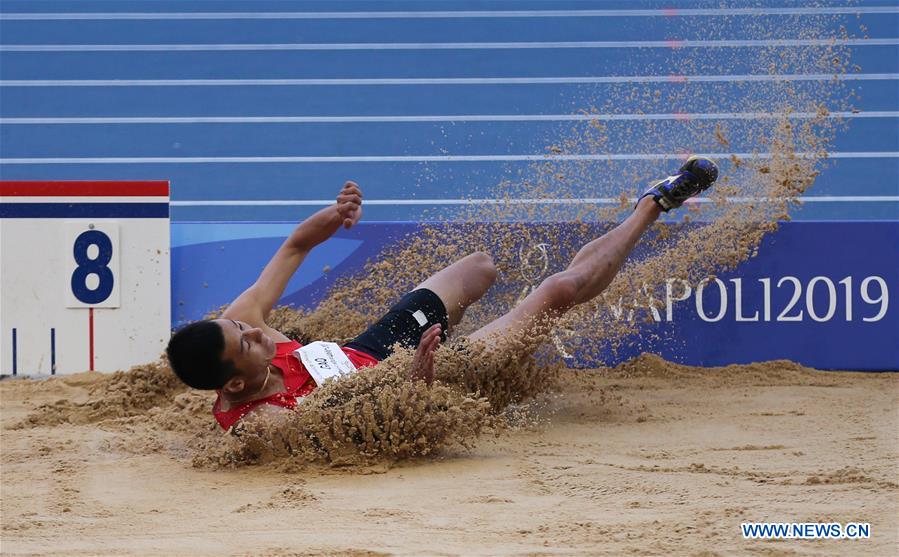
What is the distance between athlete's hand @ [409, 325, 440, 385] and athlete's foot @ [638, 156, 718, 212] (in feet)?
4.01

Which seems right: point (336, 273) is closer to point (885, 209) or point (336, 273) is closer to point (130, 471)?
point (130, 471)

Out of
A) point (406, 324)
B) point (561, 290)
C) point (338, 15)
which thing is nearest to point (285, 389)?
point (406, 324)

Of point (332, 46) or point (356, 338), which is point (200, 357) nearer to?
point (356, 338)

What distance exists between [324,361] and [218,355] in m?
0.45

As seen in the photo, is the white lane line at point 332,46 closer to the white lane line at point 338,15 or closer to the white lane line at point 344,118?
the white lane line at point 338,15

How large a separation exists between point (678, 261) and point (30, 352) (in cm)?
274

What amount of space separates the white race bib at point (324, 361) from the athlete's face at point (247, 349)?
162 millimetres

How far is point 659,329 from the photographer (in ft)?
14.4

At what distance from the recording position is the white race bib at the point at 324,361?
10.6 feet

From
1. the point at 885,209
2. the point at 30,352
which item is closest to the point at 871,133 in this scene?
the point at 885,209

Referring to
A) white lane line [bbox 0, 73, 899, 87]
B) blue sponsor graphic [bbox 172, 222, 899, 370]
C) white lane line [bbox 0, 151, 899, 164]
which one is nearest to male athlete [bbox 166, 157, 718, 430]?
blue sponsor graphic [bbox 172, 222, 899, 370]

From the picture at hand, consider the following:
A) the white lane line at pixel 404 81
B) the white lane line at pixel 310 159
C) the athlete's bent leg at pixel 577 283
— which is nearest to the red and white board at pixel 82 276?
the athlete's bent leg at pixel 577 283

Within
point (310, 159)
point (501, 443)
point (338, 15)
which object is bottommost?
point (501, 443)

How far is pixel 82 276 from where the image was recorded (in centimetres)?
448
